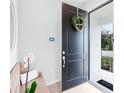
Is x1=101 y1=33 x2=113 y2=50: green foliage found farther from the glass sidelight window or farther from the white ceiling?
the white ceiling

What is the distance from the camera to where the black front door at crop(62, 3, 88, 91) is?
285cm

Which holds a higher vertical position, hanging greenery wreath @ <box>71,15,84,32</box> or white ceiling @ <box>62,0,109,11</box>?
white ceiling @ <box>62,0,109,11</box>

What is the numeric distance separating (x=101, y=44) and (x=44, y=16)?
96.0 inches

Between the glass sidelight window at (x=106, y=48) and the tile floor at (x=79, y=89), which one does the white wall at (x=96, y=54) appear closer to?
the glass sidelight window at (x=106, y=48)

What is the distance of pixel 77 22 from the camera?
306cm

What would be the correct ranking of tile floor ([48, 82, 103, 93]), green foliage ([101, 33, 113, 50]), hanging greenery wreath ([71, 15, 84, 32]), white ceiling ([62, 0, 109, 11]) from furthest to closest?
1. green foliage ([101, 33, 113, 50])
2. white ceiling ([62, 0, 109, 11])
3. hanging greenery wreath ([71, 15, 84, 32])
4. tile floor ([48, 82, 103, 93])

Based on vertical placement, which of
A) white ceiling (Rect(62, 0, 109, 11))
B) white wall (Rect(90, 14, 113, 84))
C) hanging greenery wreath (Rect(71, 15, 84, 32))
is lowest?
white wall (Rect(90, 14, 113, 84))

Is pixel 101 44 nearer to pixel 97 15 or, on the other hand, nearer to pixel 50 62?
pixel 97 15

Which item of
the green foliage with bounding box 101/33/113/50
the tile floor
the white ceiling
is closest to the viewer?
the tile floor

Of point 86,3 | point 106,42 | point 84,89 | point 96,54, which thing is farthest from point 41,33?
point 106,42

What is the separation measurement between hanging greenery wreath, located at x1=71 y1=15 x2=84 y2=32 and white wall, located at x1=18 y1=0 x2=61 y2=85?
630mm

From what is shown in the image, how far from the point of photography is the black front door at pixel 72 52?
2853mm

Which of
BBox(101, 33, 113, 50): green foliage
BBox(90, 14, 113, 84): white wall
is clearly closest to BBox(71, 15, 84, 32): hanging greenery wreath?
BBox(90, 14, 113, 84): white wall

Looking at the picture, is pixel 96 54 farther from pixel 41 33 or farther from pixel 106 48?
pixel 41 33
